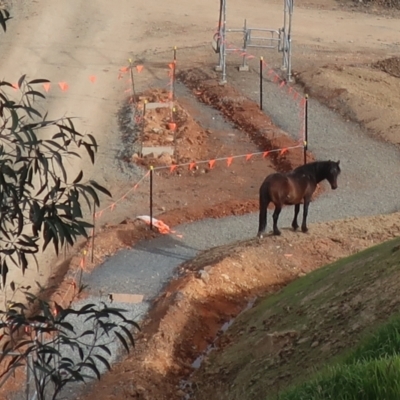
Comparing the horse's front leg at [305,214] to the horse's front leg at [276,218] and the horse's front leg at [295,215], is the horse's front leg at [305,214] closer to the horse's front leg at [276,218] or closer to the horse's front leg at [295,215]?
the horse's front leg at [295,215]

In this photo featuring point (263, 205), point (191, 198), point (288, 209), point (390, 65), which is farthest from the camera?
point (390, 65)

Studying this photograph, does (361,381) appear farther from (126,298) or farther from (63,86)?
(63,86)

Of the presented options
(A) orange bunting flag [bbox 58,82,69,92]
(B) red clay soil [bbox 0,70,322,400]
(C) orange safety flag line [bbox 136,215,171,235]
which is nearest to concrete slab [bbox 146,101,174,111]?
(B) red clay soil [bbox 0,70,322,400]

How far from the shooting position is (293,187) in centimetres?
1586

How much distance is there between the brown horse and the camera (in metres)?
15.7

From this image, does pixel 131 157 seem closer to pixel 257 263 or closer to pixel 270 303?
pixel 257 263

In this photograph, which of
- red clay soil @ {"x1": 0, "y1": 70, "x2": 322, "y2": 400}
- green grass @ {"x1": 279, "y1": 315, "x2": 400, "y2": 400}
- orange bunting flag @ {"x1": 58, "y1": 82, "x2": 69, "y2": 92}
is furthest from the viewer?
orange bunting flag @ {"x1": 58, "y1": 82, "x2": 69, "y2": 92}

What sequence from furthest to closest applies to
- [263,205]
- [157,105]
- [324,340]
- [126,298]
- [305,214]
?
[157,105] → [305,214] → [263,205] → [126,298] → [324,340]

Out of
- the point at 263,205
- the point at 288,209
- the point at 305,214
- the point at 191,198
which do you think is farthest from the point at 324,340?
the point at 191,198

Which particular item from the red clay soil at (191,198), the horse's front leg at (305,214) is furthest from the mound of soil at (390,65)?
the horse's front leg at (305,214)

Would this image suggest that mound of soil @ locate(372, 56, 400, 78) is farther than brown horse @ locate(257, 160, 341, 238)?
Yes

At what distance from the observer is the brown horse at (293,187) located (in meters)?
15.7

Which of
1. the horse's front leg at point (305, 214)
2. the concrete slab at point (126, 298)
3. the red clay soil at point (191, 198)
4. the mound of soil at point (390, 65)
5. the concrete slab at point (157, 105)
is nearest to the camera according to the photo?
the red clay soil at point (191, 198)

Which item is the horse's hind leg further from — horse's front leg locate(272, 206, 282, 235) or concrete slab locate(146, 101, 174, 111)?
concrete slab locate(146, 101, 174, 111)
